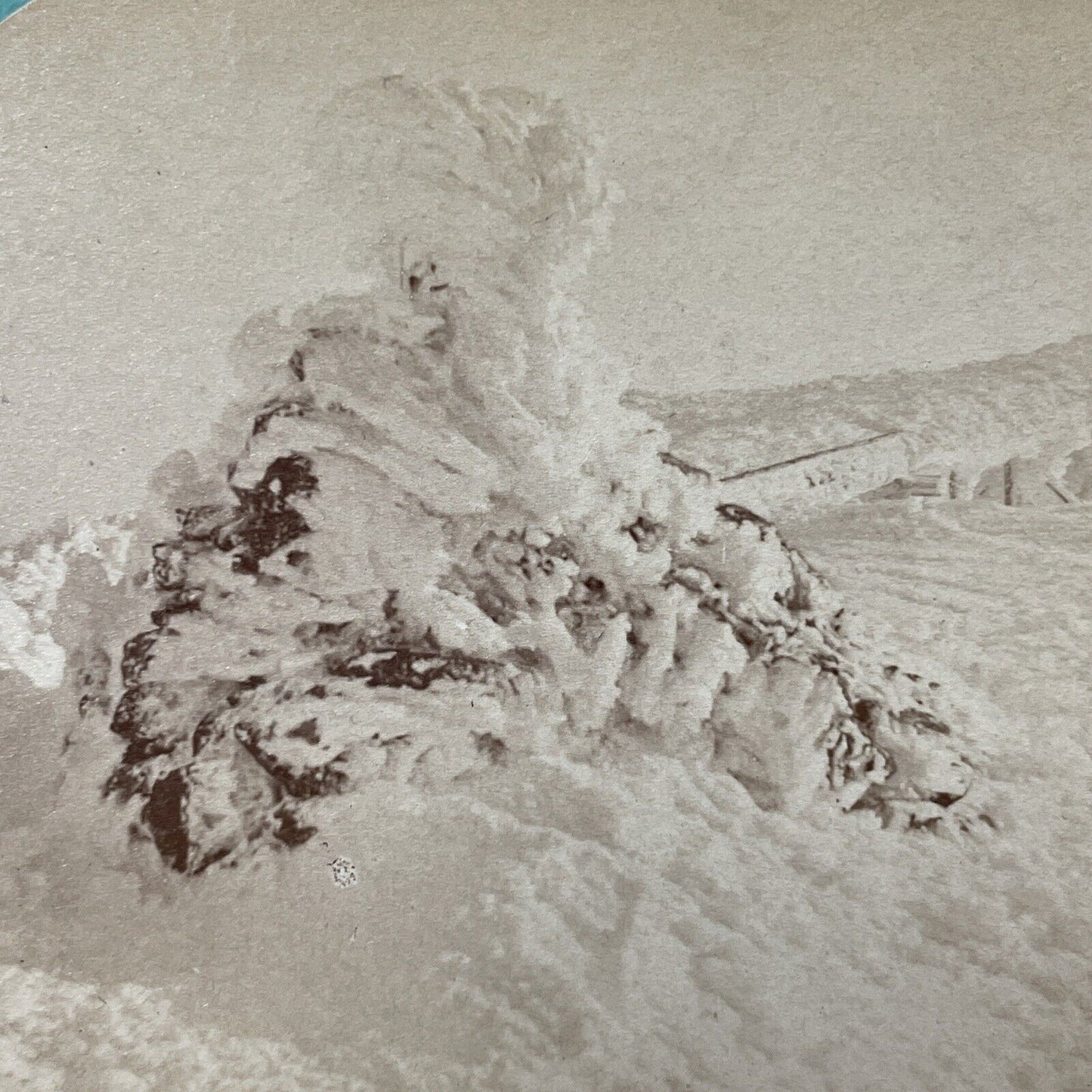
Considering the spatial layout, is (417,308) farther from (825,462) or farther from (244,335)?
(825,462)

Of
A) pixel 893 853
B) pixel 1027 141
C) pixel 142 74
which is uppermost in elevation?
pixel 1027 141

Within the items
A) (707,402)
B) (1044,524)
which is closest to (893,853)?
(1044,524)


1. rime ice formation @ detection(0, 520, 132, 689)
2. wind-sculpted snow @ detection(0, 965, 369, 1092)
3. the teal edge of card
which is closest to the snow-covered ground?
wind-sculpted snow @ detection(0, 965, 369, 1092)

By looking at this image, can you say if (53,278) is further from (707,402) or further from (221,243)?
(707,402)

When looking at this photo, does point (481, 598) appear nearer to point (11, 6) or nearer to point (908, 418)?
point (908, 418)

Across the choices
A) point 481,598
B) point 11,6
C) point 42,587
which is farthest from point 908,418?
point 11,6

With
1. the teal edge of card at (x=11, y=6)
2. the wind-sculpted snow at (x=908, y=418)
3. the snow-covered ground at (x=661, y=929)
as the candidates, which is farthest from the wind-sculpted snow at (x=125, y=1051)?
the teal edge of card at (x=11, y=6)

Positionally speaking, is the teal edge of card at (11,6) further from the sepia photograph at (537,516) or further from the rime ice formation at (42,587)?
the rime ice formation at (42,587)

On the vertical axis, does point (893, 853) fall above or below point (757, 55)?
below
